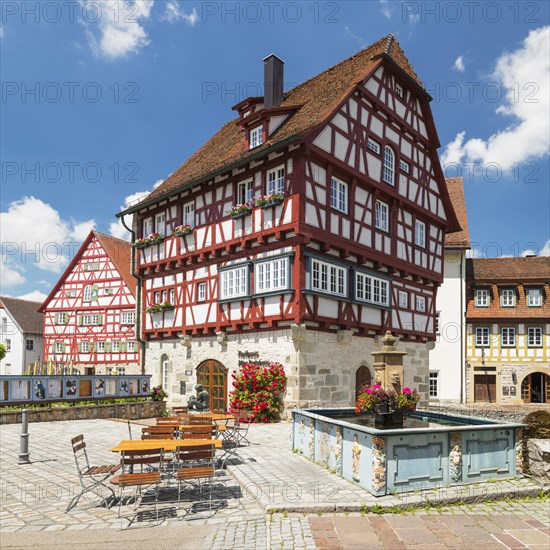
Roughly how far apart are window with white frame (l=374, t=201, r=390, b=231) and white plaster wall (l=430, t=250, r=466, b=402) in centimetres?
1294

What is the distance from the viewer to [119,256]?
40.3 m

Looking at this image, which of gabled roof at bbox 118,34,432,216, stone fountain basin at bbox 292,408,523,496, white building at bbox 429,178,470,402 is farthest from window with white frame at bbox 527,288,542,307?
stone fountain basin at bbox 292,408,523,496

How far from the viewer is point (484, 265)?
3525 cm

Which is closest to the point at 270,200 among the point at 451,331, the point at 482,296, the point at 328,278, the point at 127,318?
the point at 328,278

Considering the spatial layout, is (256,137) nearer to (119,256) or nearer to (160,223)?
(160,223)

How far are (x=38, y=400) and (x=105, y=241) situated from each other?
2323 cm

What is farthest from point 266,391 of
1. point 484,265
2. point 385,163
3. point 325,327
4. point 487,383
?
point 484,265

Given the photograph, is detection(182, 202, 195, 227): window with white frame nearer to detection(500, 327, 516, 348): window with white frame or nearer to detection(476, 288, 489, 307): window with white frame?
detection(476, 288, 489, 307): window with white frame

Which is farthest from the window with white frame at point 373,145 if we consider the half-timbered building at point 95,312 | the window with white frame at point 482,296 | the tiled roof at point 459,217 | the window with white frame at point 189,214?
the half-timbered building at point 95,312

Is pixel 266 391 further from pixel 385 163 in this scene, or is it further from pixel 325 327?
pixel 385 163

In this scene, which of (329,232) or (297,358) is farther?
(329,232)

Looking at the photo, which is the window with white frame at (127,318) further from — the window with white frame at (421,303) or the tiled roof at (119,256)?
the window with white frame at (421,303)

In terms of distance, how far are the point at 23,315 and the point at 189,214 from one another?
31809mm

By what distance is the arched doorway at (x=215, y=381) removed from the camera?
797 inches
